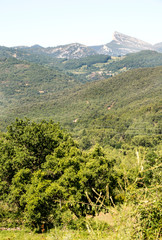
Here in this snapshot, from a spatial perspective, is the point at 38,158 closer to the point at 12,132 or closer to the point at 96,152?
the point at 12,132

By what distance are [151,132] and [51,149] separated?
366 ft

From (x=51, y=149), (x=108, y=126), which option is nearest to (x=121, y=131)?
(x=108, y=126)

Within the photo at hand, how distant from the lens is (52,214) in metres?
21.5

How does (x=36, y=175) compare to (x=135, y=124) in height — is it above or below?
above

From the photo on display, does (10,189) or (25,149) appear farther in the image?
(25,149)

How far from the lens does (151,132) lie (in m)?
128

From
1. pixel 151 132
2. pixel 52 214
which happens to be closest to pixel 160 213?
pixel 52 214

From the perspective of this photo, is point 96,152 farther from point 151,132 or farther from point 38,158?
point 151,132

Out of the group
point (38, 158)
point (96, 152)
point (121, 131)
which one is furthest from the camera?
point (121, 131)

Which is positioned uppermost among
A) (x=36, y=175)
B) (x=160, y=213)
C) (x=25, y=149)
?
(x=160, y=213)

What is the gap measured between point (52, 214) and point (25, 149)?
8.70 meters

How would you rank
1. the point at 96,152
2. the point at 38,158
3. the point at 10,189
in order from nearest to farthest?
the point at 10,189
the point at 96,152
the point at 38,158

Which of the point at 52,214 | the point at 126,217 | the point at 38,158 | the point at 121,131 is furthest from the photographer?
the point at 121,131

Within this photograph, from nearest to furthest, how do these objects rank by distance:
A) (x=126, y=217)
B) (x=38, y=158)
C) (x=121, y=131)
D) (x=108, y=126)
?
(x=126, y=217) < (x=38, y=158) < (x=121, y=131) < (x=108, y=126)
